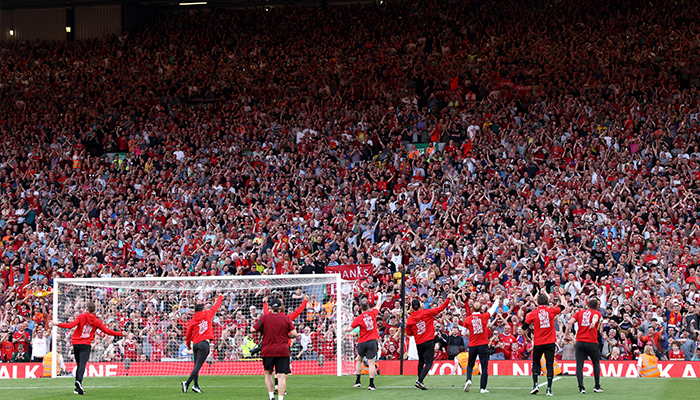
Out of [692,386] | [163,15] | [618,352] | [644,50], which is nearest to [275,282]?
[618,352]

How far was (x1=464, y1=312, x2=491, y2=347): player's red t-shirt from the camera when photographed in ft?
51.7

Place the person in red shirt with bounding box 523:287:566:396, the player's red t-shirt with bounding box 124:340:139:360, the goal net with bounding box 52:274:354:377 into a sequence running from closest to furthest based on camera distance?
the person in red shirt with bounding box 523:287:566:396 → the goal net with bounding box 52:274:354:377 → the player's red t-shirt with bounding box 124:340:139:360

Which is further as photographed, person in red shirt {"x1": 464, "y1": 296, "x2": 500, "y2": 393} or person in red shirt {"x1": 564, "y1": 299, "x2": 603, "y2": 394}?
person in red shirt {"x1": 464, "y1": 296, "x2": 500, "y2": 393}

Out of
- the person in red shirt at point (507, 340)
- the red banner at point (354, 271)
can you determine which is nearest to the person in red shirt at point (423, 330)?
the person in red shirt at point (507, 340)

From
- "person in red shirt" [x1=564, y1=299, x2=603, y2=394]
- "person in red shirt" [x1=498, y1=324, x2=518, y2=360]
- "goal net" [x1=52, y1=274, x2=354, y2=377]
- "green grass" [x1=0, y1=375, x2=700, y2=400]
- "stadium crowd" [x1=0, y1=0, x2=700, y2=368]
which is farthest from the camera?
"stadium crowd" [x1=0, y1=0, x2=700, y2=368]

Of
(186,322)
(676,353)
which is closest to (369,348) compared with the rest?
(186,322)

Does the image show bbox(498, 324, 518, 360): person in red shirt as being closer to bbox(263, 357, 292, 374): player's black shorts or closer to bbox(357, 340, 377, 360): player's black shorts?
bbox(357, 340, 377, 360): player's black shorts

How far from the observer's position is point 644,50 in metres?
32.4

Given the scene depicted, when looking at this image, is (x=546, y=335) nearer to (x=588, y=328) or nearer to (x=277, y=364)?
(x=588, y=328)

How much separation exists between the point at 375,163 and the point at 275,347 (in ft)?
56.0

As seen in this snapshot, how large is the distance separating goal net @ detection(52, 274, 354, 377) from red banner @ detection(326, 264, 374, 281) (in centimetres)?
177

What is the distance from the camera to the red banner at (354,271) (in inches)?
976

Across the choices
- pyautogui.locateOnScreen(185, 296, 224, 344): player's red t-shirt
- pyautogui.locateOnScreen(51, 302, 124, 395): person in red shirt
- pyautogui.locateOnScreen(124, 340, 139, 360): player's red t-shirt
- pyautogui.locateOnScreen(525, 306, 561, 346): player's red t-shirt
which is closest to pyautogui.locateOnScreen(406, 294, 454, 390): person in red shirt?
pyautogui.locateOnScreen(525, 306, 561, 346): player's red t-shirt

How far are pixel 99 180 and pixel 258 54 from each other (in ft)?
32.2
